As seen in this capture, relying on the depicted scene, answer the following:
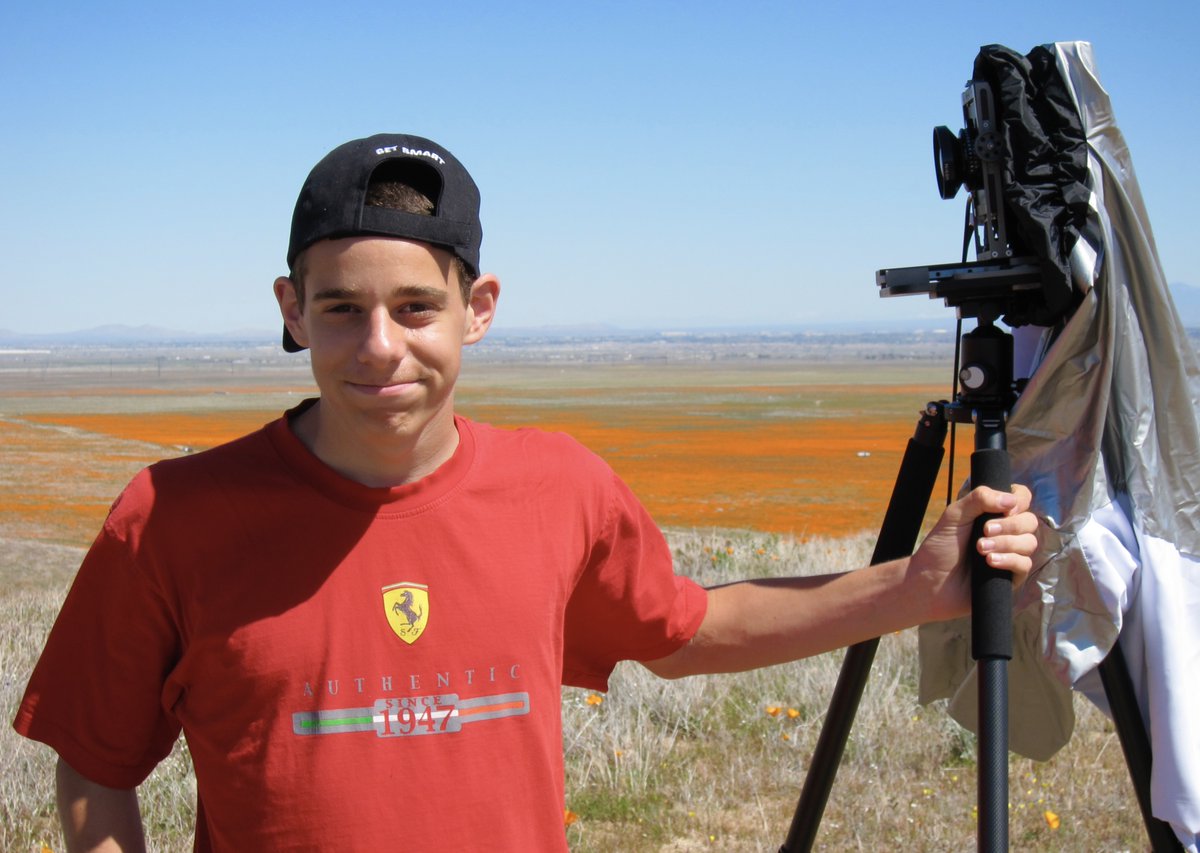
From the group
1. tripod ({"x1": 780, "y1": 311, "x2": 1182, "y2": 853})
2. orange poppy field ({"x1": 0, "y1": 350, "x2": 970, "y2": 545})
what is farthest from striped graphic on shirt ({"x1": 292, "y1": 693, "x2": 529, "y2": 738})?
orange poppy field ({"x1": 0, "y1": 350, "x2": 970, "y2": 545})

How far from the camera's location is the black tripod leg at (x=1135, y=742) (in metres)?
2.11

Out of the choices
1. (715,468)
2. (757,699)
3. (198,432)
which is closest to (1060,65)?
(757,699)

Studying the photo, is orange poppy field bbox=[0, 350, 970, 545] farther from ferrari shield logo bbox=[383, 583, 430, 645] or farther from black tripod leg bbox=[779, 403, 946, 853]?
ferrari shield logo bbox=[383, 583, 430, 645]

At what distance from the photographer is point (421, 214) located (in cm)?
169

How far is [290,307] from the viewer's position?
183 centimetres

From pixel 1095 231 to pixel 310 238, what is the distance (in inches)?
55.5

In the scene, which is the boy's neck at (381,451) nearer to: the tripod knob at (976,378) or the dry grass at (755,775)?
the tripod knob at (976,378)

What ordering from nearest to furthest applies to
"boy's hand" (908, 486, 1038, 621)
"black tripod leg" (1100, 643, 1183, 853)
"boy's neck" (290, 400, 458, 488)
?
"boy's neck" (290, 400, 458, 488), "boy's hand" (908, 486, 1038, 621), "black tripod leg" (1100, 643, 1183, 853)

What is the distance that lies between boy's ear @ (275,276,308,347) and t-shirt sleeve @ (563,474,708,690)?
618 mm

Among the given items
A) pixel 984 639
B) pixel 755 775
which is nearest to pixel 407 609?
pixel 984 639

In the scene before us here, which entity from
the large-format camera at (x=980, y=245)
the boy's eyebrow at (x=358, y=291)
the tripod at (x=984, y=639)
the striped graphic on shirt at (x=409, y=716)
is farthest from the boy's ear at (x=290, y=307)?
the tripod at (x=984, y=639)

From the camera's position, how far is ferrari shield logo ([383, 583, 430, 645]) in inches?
67.0

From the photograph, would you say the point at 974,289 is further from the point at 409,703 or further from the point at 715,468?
the point at 715,468

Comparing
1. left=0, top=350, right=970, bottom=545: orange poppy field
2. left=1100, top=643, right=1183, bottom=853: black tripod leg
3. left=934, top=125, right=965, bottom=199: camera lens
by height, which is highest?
left=934, top=125, right=965, bottom=199: camera lens
